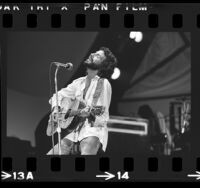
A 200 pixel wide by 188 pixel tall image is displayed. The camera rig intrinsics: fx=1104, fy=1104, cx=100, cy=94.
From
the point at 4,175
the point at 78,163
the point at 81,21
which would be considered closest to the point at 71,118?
the point at 78,163

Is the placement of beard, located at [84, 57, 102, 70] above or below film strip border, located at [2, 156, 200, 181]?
above

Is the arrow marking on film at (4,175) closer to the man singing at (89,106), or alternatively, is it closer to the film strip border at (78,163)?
the film strip border at (78,163)

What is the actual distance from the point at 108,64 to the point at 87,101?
18.1 inches

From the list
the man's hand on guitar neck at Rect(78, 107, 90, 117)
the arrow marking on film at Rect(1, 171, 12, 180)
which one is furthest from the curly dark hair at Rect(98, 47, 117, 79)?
the arrow marking on film at Rect(1, 171, 12, 180)

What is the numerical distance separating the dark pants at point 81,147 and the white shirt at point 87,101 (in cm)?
4

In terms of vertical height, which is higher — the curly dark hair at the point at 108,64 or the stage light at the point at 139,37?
the stage light at the point at 139,37

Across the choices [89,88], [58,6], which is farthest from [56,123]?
[58,6]

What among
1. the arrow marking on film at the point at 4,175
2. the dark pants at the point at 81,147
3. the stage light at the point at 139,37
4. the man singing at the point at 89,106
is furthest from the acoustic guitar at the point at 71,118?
the stage light at the point at 139,37

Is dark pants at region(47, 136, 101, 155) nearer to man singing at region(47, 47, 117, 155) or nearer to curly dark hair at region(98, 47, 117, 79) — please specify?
man singing at region(47, 47, 117, 155)

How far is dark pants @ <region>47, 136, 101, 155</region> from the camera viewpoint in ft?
39.0

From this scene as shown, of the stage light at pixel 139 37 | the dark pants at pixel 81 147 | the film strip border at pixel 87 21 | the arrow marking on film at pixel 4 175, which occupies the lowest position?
the arrow marking on film at pixel 4 175

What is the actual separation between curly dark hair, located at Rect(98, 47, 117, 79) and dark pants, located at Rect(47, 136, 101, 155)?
2.28ft

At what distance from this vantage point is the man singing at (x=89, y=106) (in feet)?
39.1

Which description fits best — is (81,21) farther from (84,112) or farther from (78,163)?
(78,163)
